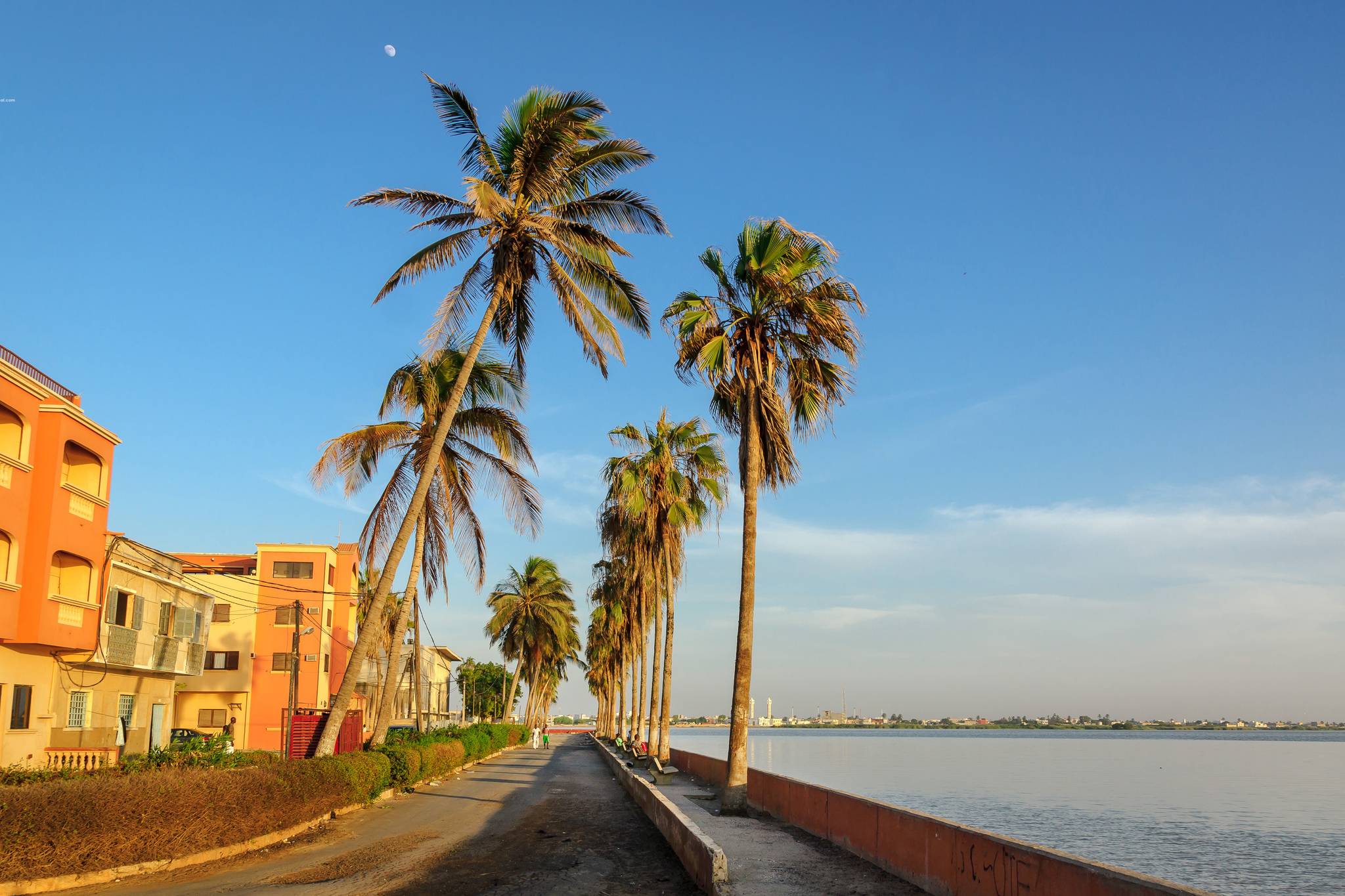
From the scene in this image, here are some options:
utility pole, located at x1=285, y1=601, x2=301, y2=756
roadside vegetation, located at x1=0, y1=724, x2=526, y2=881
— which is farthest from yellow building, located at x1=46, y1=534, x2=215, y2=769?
roadside vegetation, located at x1=0, y1=724, x2=526, y2=881

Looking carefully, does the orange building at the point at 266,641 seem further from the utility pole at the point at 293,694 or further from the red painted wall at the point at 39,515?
the red painted wall at the point at 39,515

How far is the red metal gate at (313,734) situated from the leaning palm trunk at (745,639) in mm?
9767

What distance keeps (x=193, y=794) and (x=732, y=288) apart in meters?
14.5

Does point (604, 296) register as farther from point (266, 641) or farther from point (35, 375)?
point (266, 641)

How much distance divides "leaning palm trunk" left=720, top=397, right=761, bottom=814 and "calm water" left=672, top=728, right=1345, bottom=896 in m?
9.14

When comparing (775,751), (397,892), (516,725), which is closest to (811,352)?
(397,892)

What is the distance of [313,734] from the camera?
28016 mm

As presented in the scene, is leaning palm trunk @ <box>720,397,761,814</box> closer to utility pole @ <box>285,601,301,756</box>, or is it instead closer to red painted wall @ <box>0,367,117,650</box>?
utility pole @ <box>285,601,301,756</box>

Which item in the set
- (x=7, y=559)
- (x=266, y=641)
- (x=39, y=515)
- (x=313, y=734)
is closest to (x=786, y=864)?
(x=313, y=734)

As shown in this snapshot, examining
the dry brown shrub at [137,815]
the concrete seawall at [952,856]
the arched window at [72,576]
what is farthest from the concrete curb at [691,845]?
the arched window at [72,576]

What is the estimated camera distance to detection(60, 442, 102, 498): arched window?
27.6 metres

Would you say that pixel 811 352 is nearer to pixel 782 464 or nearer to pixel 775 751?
pixel 782 464

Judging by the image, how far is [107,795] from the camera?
1283cm

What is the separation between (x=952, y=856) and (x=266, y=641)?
181 ft
